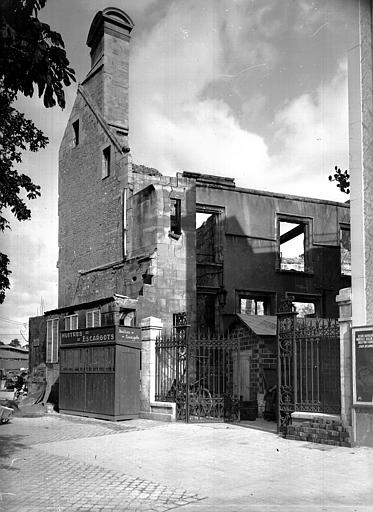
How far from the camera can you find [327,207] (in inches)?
1190

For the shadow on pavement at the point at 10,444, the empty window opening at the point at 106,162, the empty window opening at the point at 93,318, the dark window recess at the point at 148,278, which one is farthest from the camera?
the empty window opening at the point at 106,162

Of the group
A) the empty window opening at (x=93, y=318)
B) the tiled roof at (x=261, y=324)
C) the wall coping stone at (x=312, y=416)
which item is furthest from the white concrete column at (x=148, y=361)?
the wall coping stone at (x=312, y=416)

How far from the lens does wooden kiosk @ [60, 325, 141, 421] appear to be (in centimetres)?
1673

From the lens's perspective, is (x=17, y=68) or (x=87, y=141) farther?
(x=87, y=141)

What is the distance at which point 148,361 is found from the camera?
17188mm

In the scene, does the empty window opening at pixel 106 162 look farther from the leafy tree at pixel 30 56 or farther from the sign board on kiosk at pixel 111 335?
the leafy tree at pixel 30 56

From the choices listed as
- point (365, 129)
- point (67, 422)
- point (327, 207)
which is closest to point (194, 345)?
point (67, 422)

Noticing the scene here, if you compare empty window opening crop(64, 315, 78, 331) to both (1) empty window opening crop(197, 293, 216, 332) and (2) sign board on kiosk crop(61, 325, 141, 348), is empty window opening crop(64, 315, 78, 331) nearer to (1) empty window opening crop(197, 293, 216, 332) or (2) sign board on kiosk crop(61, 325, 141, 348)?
(2) sign board on kiosk crop(61, 325, 141, 348)

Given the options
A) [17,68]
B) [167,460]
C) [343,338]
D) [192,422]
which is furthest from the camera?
[192,422]

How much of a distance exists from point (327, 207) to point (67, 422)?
1800 centimetres

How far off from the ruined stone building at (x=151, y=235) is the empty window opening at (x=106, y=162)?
55 millimetres

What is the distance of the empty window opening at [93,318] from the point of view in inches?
822

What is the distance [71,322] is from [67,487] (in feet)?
47.3

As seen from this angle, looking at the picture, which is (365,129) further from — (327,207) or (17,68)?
(327,207)
